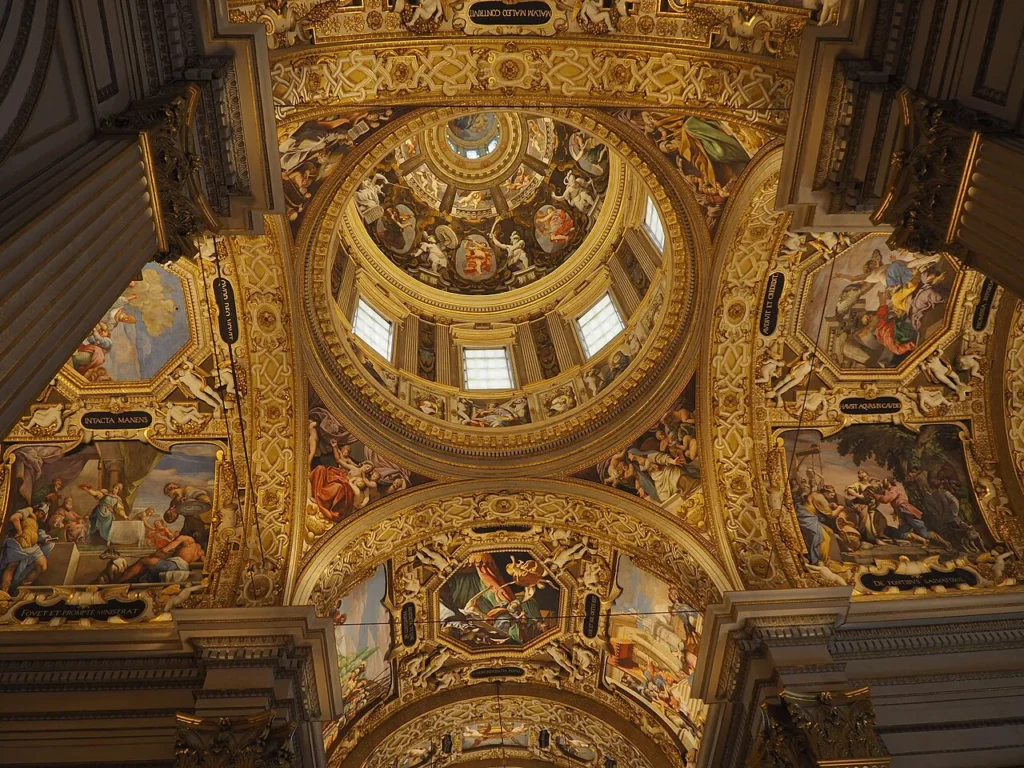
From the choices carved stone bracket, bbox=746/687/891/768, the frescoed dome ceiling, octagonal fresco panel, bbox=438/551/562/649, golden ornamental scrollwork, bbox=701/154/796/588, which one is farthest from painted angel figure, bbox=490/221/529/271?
carved stone bracket, bbox=746/687/891/768

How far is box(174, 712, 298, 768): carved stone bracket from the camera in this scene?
980 cm

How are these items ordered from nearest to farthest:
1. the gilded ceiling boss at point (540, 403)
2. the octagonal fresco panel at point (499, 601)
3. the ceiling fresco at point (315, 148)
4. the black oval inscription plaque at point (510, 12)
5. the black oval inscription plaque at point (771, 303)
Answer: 1. the gilded ceiling boss at point (540, 403)
2. the black oval inscription plaque at point (510, 12)
3. the ceiling fresco at point (315, 148)
4. the black oval inscription plaque at point (771, 303)
5. the octagonal fresco panel at point (499, 601)

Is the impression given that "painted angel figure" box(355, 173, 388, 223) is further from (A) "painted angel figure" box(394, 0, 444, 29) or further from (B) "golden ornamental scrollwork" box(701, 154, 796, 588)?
(A) "painted angel figure" box(394, 0, 444, 29)

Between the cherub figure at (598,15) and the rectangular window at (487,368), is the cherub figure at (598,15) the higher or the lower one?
the lower one

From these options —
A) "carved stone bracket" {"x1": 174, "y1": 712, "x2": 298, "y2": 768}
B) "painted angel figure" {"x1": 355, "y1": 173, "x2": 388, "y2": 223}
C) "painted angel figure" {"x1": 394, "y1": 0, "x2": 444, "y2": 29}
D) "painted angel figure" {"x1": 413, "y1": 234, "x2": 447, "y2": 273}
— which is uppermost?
"painted angel figure" {"x1": 355, "y1": 173, "x2": 388, "y2": 223}

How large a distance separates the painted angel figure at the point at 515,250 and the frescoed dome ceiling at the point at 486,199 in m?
0.02

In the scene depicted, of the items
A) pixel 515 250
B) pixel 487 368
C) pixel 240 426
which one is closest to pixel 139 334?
pixel 240 426

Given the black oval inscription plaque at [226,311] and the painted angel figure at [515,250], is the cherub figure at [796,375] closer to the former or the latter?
the painted angel figure at [515,250]

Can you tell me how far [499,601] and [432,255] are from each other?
7.54m

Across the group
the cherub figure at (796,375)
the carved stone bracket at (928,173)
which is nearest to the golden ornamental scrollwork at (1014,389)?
the cherub figure at (796,375)

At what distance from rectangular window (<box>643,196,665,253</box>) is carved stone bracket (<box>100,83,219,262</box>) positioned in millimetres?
Result: 9545

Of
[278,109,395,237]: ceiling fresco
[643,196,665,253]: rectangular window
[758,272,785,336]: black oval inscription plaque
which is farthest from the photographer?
[643,196,665,253]: rectangular window

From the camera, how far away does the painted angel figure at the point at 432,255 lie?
18.8 meters

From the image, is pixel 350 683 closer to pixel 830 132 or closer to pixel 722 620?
pixel 722 620
